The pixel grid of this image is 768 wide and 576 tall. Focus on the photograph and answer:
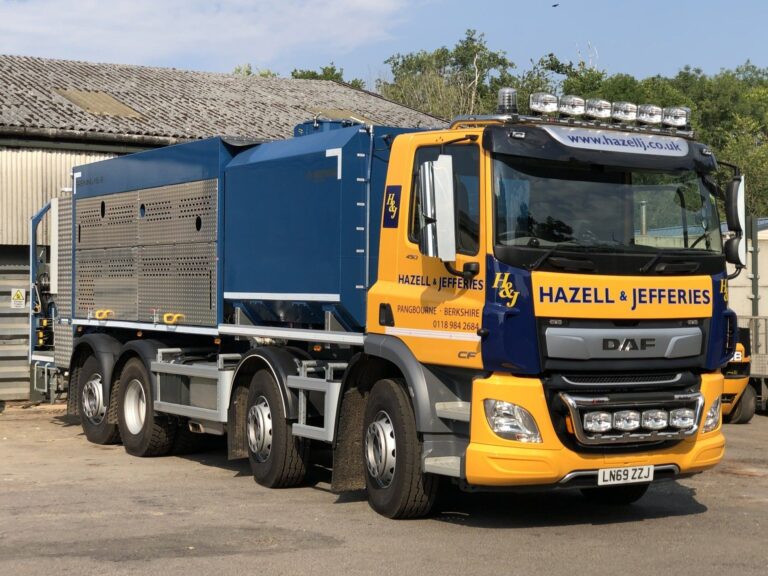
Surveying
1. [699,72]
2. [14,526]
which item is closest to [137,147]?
[14,526]

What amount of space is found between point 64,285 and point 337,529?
27.8ft

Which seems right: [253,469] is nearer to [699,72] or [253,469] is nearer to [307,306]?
[307,306]

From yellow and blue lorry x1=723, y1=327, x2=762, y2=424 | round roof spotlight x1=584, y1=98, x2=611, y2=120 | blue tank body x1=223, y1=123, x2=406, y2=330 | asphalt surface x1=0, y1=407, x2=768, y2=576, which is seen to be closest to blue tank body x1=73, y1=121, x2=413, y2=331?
blue tank body x1=223, y1=123, x2=406, y2=330

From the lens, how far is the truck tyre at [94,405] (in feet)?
49.2

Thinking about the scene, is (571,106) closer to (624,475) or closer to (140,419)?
(624,475)

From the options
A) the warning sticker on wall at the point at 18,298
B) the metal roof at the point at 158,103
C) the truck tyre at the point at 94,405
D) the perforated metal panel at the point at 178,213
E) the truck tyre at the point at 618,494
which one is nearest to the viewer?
the truck tyre at the point at 618,494

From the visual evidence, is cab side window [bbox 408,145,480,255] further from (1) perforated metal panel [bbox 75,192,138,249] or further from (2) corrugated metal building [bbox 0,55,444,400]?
(2) corrugated metal building [bbox 0,55,444,400]

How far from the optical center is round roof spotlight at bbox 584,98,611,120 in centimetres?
979

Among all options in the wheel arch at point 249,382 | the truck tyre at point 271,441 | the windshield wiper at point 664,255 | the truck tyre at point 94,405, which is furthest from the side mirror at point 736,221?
the truck tyre at point 94,405

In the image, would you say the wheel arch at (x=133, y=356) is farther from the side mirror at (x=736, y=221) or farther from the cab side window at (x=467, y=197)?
the side mirror at (x=736, y=221)

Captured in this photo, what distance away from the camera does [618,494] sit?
10.8m

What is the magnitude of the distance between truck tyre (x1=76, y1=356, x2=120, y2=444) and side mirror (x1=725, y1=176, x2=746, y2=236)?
799cm

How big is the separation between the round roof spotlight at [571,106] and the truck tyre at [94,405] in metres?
7.43

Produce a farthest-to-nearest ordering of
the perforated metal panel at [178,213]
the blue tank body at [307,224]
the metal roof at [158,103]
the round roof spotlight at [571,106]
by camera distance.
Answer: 1. the metal roof at [158,103]
2. the perforated metal panel at [178,213]
3. the blue tank body at [307,224]
4. the round roof spotlight at [571,106]
